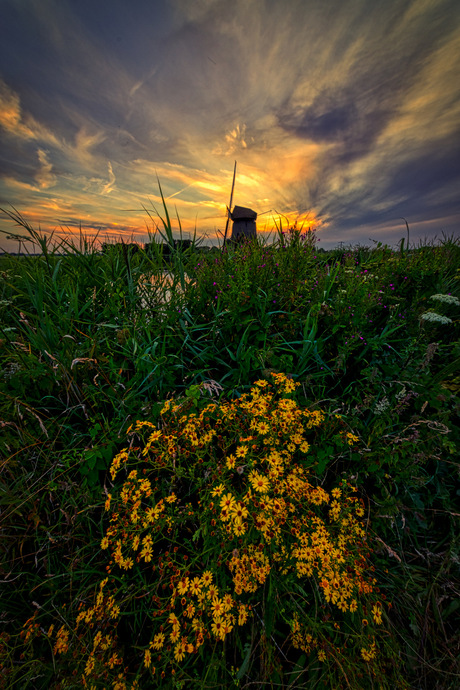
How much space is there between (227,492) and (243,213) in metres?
12.8

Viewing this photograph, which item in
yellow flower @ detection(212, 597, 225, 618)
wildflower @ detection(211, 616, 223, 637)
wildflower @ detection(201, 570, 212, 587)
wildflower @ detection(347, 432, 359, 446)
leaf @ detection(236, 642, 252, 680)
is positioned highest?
wildflower @ detection(347, 432, 359, 446)

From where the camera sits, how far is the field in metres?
1.40

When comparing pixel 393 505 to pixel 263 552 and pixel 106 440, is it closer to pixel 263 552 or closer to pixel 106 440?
pixel 263 552

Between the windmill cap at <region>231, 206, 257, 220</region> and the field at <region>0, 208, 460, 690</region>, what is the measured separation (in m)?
10.0

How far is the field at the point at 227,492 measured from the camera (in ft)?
4.59

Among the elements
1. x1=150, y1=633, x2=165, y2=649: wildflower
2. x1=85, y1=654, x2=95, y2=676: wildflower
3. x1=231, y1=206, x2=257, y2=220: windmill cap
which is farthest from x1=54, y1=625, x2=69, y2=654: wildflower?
x1=231, y1=206, x2=257, y2=220: windmill cap

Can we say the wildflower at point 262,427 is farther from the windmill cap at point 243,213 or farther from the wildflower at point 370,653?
the windmill cap at point 243,213

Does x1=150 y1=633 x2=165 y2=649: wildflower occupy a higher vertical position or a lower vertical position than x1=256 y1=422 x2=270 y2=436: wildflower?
lower

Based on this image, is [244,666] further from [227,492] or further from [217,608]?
[227,492]

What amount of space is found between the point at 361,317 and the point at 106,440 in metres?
2.30

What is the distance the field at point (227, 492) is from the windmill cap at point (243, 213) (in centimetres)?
1004

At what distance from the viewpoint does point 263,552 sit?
137 centimetres

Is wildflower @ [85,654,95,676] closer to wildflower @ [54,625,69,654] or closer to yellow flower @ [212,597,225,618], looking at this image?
wildflower @ [54,625,69,654]

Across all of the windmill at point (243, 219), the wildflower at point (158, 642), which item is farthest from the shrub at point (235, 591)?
the windmill at point (243, 219)
